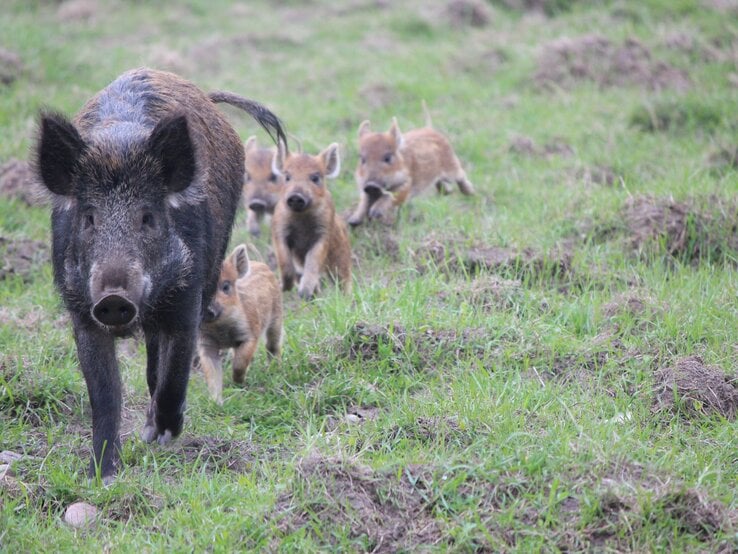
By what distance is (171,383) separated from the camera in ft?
15.6

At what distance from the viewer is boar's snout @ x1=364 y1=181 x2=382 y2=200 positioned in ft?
26.7

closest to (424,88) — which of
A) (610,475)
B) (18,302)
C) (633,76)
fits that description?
(633,76)

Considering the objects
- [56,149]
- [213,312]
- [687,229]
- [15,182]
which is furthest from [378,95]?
[56,149]

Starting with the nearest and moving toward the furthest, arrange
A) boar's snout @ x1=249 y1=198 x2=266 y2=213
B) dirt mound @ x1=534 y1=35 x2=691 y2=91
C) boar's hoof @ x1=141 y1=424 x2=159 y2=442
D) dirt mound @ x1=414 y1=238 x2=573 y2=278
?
boar's hoof @ x1=141 y1=424 x2=159 y2=442
dirt mound @ x1=414 y1=238 x2=573 y2=278
boar's snout @ x1=249 y1=198 x2=266 y2=213
dirt mound @ x1=534 y1=35 x2=691 y2=91

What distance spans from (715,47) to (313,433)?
8.28 meters

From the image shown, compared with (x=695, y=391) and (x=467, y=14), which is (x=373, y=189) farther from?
(x=467, y=14)

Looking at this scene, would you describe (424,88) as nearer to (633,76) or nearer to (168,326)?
(633,76)

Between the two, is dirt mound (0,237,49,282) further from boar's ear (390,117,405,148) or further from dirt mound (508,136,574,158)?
dirt mound (508,136,574,158)

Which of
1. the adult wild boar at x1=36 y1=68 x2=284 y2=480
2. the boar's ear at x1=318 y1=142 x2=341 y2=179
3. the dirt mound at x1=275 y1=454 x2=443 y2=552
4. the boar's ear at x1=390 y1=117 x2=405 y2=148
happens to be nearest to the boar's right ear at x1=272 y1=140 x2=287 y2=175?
the boar's ear at x1=318 y1=142 x2=341 y2=179

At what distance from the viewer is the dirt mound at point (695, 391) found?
189 inches

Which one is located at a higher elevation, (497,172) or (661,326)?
(661,326)

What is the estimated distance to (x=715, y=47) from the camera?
448 inches

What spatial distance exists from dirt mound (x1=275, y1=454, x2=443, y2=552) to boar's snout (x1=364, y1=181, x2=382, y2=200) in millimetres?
4203

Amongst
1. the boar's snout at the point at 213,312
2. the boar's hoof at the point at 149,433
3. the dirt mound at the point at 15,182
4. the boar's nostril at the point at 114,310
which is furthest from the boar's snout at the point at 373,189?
the boar's nostril at the point at 114,310
